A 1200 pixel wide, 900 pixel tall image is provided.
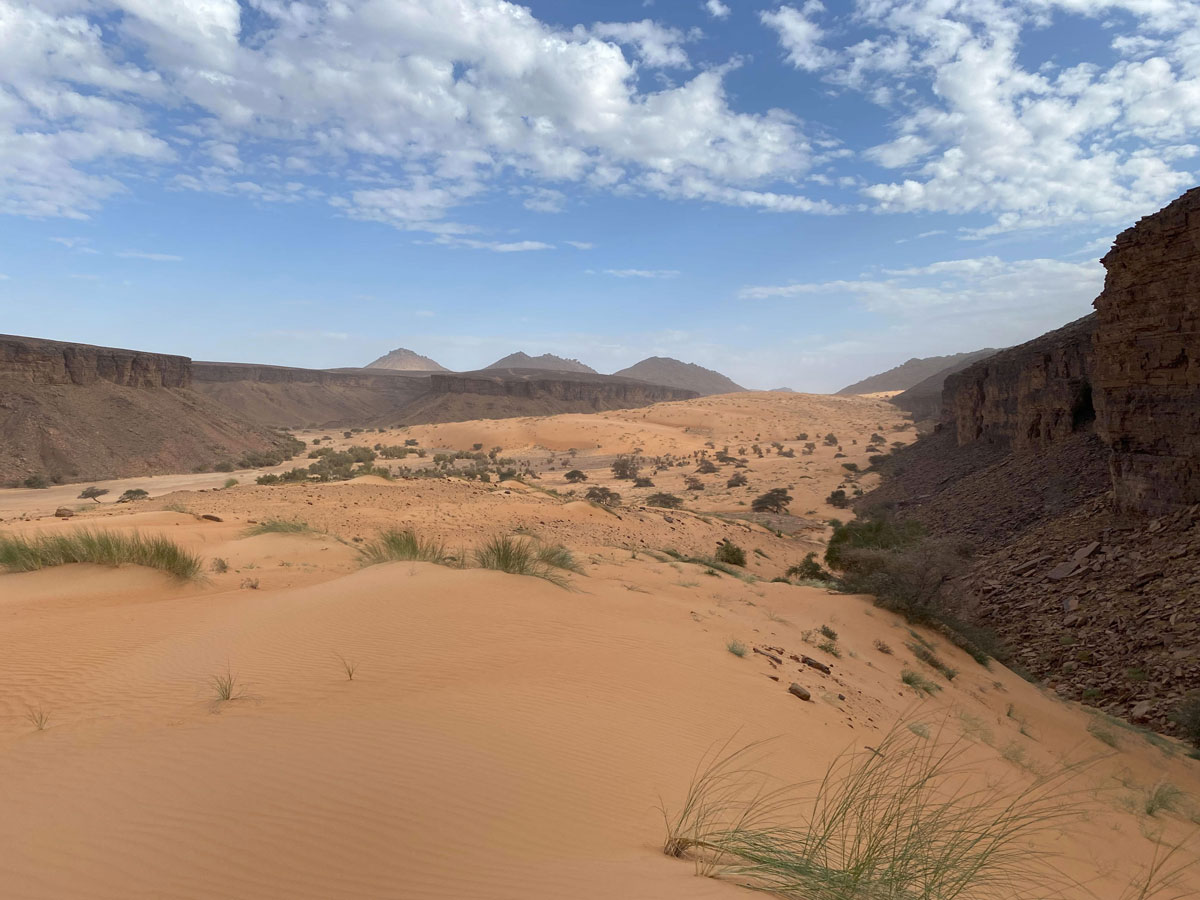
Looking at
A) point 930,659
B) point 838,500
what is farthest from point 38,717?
point 838,500

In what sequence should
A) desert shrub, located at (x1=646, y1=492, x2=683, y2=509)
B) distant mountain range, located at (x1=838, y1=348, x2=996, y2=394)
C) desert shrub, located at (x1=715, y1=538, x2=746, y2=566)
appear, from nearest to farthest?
desert shrub, located at (x1=715, y1=538, x2=746, y2=566), desert shrub, located at (x1=646, y1=492, x2=683, y2=509), distant mountain range, located at (x1=838, y1=348, x2=996, y2=394)

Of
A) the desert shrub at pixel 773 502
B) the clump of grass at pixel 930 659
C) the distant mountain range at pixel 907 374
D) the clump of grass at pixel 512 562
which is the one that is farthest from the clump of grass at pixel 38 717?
the distant mountain range at pixel 907 374

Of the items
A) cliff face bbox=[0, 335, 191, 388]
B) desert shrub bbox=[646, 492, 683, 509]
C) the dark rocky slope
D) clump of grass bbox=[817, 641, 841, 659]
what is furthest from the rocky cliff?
the dark rocky slope

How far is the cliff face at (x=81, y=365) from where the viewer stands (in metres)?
41.2

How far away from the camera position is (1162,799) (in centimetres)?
624

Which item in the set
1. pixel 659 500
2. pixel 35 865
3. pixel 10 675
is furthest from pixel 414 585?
pixel 659 500

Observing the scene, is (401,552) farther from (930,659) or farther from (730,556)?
(730,556)

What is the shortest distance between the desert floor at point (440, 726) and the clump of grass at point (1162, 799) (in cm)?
6

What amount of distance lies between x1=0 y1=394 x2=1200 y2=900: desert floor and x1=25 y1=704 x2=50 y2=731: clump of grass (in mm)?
27

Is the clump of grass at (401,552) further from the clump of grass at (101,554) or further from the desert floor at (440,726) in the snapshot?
the clump of grass at (101,554)

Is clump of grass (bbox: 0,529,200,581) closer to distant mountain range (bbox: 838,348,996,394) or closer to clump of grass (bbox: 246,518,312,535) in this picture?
clump of grass (bbox: 246,518,312,535)

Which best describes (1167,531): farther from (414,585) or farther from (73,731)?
(73,731)

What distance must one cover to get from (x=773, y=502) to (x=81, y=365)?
1872 inches

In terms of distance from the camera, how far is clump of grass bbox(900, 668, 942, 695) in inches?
326
